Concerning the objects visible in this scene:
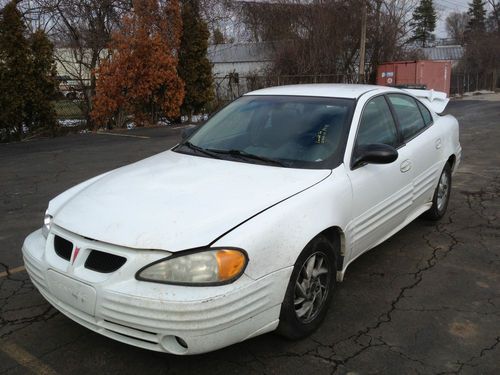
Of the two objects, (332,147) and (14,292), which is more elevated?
(332,147)

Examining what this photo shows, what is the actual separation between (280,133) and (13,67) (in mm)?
10520

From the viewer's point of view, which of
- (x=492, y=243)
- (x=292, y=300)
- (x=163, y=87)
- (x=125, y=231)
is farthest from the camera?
(x=163, y=87)

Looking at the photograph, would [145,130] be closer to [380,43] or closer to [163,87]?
[163,87]

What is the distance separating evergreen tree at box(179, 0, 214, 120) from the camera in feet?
52.7

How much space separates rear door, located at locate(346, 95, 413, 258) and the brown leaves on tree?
1128cm

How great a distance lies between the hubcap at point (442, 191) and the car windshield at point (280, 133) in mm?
1884

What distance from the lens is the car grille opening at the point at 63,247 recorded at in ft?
9.16

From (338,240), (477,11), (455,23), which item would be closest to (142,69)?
(338,240)

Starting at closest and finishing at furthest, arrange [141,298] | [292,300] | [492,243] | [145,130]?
[141,298], [292,300], [492,243], [145,130]

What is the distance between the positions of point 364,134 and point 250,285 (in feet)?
5.89

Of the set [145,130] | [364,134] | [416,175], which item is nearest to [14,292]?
[364,134]

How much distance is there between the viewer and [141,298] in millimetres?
2428

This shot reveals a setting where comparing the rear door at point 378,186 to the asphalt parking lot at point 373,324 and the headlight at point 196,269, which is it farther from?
the headlight at point 196,269

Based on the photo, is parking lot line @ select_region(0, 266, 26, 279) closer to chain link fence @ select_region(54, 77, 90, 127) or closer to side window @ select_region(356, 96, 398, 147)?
side window @ select_region(356, 96, 398, 147)
